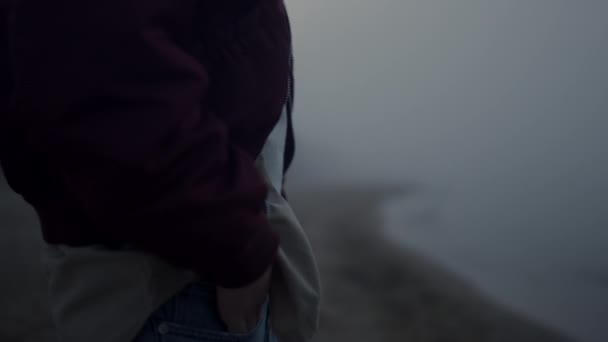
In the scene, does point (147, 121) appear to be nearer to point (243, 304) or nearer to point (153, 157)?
point (153, 157)

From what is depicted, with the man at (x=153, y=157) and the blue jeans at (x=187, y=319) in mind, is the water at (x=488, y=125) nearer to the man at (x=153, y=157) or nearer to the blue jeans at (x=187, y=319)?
the man at (x=153, y=157)

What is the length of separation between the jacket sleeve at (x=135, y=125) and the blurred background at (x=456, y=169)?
3.11 ft

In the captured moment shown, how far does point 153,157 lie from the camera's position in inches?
14.1

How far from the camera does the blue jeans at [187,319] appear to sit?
0.45 m

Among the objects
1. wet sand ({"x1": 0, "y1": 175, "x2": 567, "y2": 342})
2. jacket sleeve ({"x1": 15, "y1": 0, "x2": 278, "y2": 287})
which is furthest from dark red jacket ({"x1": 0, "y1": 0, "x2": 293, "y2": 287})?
wet sand ({"x1": 0, "y1": 175, "x2": 567, "y2": 342})

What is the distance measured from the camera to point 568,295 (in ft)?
4.14

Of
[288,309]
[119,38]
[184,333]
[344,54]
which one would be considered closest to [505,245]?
[344,54]

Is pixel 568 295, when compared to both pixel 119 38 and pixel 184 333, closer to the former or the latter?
pixel 184 333

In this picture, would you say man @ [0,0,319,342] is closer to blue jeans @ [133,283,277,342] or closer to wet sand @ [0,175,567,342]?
→ blue jeans @ [133,283,277,342]

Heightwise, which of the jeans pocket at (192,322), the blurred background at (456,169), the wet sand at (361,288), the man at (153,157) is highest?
the man at (153,157)

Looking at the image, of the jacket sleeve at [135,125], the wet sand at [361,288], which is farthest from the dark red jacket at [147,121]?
the wet sand at [361,288]

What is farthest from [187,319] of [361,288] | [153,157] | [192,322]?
[361,288]

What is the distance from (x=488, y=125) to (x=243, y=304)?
1.01 meters

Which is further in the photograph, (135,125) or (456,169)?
(456,169)
